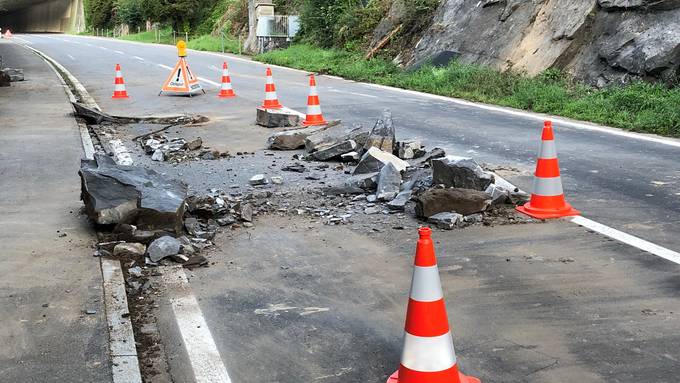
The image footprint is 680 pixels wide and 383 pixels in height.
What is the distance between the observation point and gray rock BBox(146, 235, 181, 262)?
5484 millimetres

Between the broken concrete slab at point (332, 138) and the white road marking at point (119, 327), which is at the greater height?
the broken concrete slab at point (332, 138)

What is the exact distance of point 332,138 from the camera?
948 centimetres

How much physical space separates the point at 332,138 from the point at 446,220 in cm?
357

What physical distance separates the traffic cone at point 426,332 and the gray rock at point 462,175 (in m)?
3.52

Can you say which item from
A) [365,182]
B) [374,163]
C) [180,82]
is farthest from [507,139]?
[180,82]

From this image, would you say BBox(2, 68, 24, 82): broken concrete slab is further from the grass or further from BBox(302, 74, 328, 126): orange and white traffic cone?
BBox(302, 74, 328, 126): orange and white traffic cone

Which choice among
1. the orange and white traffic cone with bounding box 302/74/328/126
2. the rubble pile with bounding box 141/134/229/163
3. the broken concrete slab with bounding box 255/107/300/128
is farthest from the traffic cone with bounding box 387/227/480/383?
the broken concrete slab with bounding box 255/107/300/128

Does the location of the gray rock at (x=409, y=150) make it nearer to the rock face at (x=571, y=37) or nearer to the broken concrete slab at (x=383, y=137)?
the broken concrete slab at (x=383, y=137)

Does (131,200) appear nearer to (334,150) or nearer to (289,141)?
(334,150)

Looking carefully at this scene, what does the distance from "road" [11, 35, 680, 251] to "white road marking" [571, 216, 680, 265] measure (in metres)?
0.11

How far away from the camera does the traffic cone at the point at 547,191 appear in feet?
21.2

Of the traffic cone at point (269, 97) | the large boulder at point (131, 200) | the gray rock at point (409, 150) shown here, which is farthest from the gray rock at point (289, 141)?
the traffic cone at point (269, 97)

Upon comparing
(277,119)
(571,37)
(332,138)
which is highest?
(571,37)

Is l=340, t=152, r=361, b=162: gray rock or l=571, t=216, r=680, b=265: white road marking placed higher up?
l=571, t=216, r=680, b=265: white road marking
